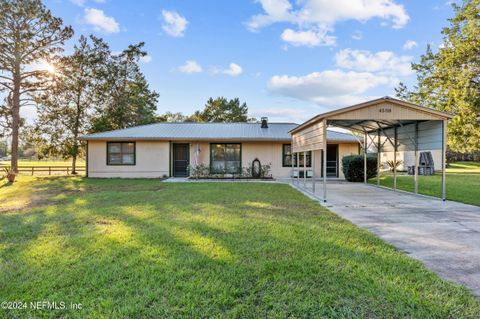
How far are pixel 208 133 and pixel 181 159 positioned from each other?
2.23m

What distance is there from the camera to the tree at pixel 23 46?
50.9 ft

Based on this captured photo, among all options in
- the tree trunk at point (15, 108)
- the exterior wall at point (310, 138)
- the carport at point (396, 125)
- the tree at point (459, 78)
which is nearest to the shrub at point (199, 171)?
the exterior wall at point (310, 138)

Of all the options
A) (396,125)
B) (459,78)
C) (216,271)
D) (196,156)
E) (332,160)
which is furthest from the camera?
(332,160)

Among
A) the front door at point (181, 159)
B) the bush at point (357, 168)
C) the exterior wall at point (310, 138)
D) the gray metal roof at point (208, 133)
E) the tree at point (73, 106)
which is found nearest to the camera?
the exterior wall at point (310, 138)

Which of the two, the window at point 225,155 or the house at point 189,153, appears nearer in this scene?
the house at point 189,153

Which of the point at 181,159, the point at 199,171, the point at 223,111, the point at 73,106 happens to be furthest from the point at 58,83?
the point at 223,111

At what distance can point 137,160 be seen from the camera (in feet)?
51.8

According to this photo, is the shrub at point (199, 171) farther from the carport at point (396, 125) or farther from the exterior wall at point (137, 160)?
the carport at point (396, 125)

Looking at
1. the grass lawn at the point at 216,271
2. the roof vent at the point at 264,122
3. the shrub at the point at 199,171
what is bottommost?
the grass lawn at the point at 216,271

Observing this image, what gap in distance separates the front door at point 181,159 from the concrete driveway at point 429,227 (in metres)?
9.97

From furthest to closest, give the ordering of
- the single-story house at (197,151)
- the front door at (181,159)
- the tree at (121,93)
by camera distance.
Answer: the tree at (121,93) → the front door at (181,159) → the single-story house at (197,151)

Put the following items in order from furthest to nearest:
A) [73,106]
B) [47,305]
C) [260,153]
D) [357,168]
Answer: [73,106]
[260,153]
[357,168]
[47,305]

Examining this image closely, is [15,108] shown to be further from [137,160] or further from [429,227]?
[429,227]

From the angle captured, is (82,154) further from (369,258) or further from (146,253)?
(369,258)
